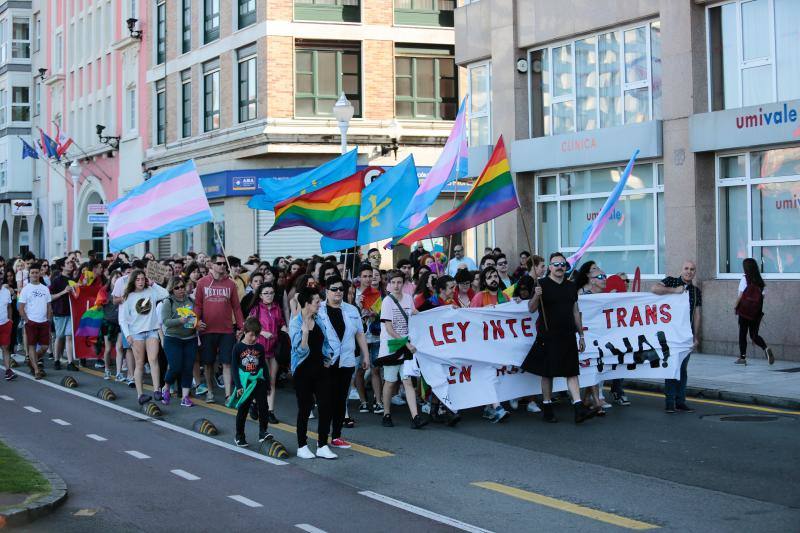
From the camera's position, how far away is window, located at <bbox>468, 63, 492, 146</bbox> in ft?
86.4

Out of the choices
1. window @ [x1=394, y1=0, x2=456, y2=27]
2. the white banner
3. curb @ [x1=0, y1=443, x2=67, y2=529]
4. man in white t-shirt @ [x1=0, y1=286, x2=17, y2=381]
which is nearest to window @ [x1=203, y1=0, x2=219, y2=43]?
window @ [x1=394, y1=0, x2=456, y2=27]

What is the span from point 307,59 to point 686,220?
17273 mm

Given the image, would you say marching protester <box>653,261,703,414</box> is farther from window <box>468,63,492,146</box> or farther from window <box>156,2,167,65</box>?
window <box>156,2,167,65</box>

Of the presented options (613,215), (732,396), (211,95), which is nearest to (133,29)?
(211,95)

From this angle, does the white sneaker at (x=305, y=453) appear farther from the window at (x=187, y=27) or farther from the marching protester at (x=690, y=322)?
the window at (x=187, y=27)

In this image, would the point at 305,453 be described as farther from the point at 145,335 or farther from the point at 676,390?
the point at 145,335

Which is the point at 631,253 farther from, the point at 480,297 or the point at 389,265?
the point at 389,265

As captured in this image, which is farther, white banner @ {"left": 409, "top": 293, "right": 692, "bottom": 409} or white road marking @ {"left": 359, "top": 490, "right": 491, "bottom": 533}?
white banner @ {"left": 409, "top": 293, "right": 692, "bottom": 409}

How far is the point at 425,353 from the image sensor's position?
13.2 meters

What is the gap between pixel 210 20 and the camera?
127ft

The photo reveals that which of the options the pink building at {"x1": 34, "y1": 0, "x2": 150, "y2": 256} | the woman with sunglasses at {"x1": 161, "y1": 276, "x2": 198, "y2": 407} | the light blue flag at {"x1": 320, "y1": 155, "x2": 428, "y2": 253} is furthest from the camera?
the pink building at {"x1": 34, "y1": 0, "x2": 150, "y2": 256}

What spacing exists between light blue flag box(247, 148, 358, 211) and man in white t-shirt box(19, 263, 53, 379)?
3971mm

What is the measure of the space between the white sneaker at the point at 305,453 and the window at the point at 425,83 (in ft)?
82.5

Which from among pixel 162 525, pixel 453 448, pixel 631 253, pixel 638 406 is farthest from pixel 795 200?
pixel 162 525
